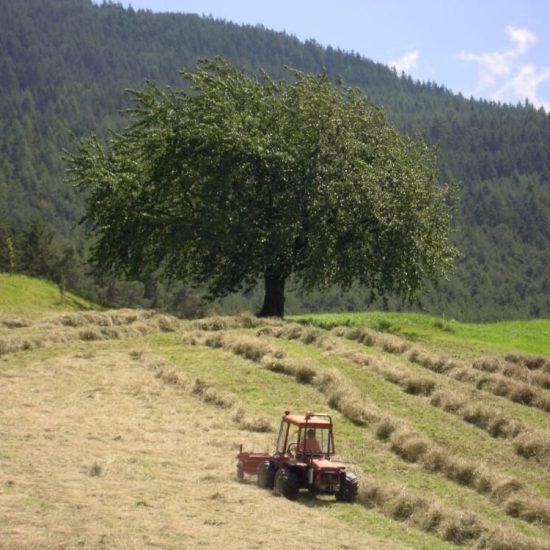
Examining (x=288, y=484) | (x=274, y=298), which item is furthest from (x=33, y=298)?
(x=288, y=484)

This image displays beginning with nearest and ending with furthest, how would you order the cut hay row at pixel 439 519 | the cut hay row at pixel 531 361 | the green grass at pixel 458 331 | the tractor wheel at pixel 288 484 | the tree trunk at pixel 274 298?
1. the cut hay row at pixel 439 519
2. the tractor wheel at pixel 288 484
3. the cut hay row at pixel 531 361
4. the green grass at pixel 458 331
5. the tree trunk at pixel 274 298

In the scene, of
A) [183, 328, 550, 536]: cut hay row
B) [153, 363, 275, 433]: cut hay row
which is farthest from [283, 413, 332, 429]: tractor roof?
[153, 363, 275, 433]: cut hay row

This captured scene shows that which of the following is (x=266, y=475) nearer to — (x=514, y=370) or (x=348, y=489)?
(x=348, y=489)

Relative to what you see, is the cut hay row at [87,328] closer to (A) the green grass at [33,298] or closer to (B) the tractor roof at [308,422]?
(A) the green grass at [33,298]

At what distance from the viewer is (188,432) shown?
24500mm

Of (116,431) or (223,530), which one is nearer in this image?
(223,530)

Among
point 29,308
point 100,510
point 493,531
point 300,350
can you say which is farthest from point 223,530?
point 29,308

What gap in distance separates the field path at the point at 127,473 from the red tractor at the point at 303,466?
0.38 metres

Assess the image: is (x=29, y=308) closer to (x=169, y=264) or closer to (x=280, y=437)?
(x=169, y=264)

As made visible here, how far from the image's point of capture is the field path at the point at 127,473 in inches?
617

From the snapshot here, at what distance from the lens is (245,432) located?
24859 mm

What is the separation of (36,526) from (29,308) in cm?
3153

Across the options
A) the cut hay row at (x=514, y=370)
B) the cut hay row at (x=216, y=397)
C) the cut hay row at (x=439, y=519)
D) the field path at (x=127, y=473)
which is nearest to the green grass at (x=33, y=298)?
the cut hay row at (x=216, y=397)

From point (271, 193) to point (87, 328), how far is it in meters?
11.5
